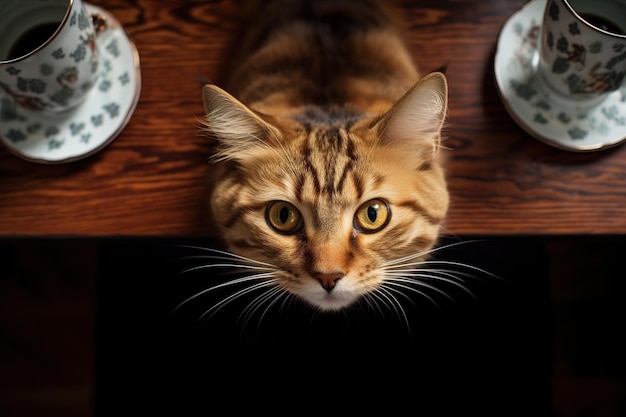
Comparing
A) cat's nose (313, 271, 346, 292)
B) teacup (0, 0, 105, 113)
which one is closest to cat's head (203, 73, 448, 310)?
cat's nose (313, 271, 346, 292)

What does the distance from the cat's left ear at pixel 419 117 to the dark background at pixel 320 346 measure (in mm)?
501

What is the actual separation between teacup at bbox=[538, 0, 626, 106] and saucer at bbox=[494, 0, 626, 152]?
0.02 meters

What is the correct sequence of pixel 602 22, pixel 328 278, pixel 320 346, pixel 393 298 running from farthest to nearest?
pixel 320 346
pixel 393 298
pixel 602 22
pixel 328 278

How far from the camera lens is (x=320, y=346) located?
1344 millimetres

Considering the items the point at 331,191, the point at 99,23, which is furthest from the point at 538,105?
the point at 99,23

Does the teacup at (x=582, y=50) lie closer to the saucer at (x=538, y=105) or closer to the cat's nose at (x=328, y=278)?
the saucer at (x=538, y=105)

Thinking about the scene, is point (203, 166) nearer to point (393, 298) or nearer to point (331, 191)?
point (331, 191)

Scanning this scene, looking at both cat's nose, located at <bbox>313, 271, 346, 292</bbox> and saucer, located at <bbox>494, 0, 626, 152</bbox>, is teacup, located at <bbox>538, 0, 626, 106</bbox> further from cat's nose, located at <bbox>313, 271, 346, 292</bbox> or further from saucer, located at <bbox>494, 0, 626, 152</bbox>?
cat's nose, located at <bbox>313, 271, 346, 292</bbox>

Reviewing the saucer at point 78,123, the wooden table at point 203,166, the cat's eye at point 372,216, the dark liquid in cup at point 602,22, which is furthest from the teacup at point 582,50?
the saucer at point 78,123

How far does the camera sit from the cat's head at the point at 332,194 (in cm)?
85

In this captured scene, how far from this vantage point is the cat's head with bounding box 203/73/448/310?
2.78 ft

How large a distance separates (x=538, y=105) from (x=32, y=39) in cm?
90

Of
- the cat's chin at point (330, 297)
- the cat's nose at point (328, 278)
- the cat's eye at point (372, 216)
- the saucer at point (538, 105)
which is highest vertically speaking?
the saucer at point (538, 105)

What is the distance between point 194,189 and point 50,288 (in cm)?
54
